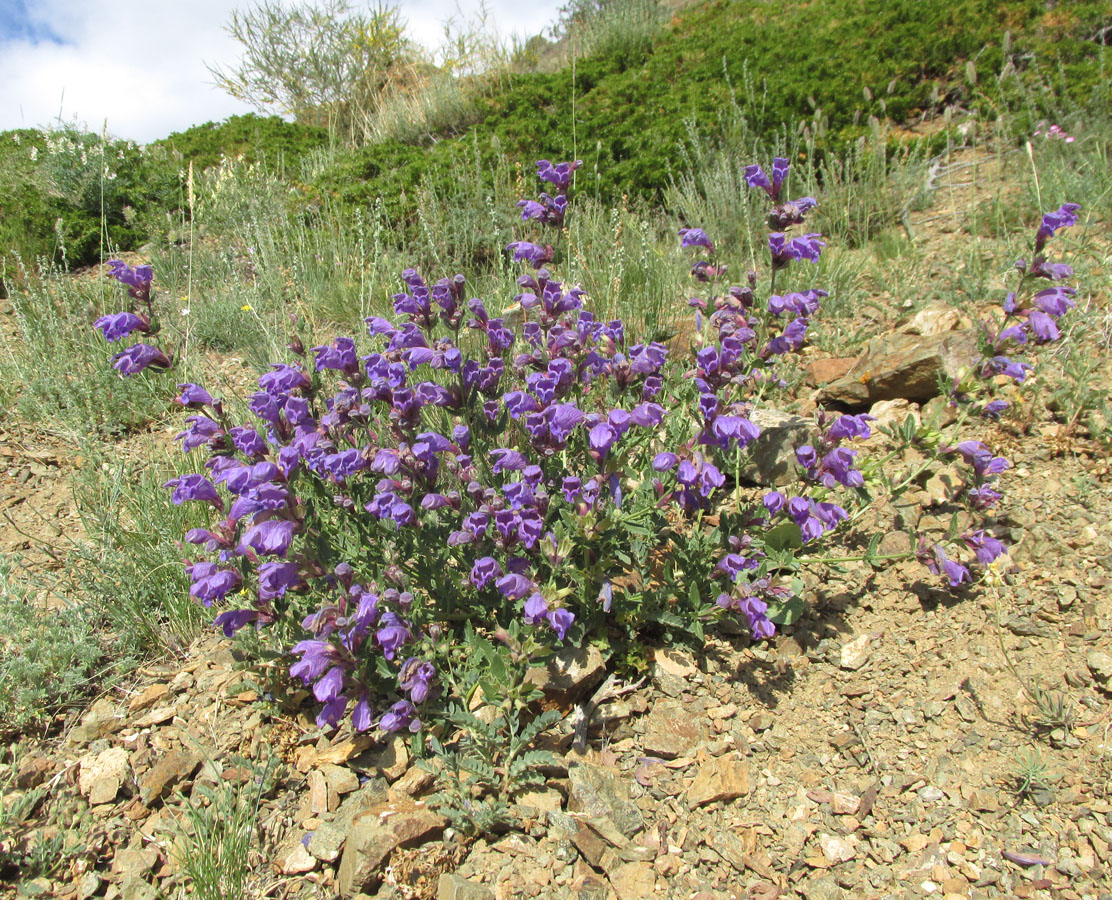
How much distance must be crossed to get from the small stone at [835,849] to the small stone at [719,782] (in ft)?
0.85

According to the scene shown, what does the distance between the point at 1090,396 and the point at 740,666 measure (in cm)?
226

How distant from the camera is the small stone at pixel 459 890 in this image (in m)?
1.90

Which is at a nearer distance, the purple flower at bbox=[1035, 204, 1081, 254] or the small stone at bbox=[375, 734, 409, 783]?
the small stone at bbox=[375, 734, 409, 783]

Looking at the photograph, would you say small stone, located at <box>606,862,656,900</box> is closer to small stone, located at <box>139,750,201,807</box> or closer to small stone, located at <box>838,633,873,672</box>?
small stone, located at <box>838,633,873,672</box>

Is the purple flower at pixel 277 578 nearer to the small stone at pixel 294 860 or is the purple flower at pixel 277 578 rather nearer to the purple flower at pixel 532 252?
the small stone at pixel 294 860

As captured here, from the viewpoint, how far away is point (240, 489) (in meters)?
2.17

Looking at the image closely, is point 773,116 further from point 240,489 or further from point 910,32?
point 240,489

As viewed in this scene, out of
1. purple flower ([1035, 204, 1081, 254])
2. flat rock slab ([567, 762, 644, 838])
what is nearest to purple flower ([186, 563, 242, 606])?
flat rock slab ([567, 762, 644, 838])

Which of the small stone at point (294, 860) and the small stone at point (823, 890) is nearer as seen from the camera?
the small stone at point (823, 890)

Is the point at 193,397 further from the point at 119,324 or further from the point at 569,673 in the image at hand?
the point at 569,673

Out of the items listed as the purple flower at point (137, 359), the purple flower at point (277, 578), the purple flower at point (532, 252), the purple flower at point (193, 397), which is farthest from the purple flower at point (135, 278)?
the purple flower at point (532, 252)

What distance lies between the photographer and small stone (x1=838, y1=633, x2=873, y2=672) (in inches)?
103

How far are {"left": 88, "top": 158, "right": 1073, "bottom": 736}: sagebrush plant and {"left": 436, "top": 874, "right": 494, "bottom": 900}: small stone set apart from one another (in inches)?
17.9

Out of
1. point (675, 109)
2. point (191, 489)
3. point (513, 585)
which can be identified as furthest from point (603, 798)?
point (675, 109)
